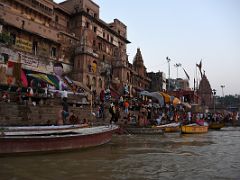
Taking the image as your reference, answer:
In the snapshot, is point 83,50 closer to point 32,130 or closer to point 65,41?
point 65,41

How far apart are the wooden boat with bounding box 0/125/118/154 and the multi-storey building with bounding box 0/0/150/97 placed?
14.1m

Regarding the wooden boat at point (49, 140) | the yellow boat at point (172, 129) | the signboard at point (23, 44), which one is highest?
the signboard at point (23, 44)

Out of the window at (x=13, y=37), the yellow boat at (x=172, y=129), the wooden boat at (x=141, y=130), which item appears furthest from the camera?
the window at (x=13, y=37)

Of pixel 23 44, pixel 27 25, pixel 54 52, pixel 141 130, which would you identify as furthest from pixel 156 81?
pixel 141 130

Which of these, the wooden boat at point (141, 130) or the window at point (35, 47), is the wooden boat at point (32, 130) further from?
the window at point (35, 47)

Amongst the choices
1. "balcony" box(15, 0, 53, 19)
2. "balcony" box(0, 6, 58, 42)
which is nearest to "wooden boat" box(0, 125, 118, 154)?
"balcony" box(0, 6, 58, 42)

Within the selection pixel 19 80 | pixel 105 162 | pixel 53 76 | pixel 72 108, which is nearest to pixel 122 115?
pixel 72 108

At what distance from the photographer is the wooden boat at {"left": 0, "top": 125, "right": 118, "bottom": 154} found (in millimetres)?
9727

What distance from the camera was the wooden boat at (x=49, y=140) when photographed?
31.9 ft

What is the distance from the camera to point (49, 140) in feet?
35.4

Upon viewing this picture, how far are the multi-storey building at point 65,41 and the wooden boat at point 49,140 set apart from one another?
14054 mm

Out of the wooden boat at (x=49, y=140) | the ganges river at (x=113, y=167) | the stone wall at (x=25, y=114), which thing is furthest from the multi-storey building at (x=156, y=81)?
the ganges river at (x=113, y=167)

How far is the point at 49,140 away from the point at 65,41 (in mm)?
27804

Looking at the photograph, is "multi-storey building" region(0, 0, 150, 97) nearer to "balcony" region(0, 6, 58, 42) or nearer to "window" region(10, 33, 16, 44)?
"balcony" region(0, 6, 58, 42)
